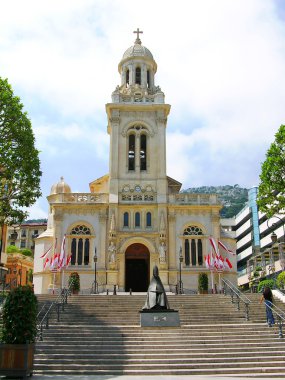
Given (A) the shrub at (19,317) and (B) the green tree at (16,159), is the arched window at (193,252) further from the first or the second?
(A) the shrub at (19,317)

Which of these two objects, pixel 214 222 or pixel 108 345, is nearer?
pixel 108 345

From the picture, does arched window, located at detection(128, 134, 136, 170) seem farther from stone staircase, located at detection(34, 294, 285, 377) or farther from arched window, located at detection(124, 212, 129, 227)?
stone staircase, located at detection(34, 294, 285, 377)

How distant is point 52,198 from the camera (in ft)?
151

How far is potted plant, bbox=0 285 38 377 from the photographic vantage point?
A: 48.1 feet

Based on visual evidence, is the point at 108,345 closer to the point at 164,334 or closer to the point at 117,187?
the point at 164,334

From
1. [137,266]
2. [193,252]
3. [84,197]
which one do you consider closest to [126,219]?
[137,266]

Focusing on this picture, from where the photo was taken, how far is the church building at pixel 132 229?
39719mm

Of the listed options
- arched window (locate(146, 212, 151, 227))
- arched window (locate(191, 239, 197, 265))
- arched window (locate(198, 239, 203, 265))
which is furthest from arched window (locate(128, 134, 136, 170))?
arched window (locate(198, 239, 203, 265))

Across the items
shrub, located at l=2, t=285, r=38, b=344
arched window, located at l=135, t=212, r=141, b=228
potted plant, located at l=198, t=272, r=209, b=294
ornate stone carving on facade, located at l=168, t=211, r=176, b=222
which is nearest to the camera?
shrub, located at l=2, t=285, r=38, b=344

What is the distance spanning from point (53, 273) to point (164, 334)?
20846 millimetres

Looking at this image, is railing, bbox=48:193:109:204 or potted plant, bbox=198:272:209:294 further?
railing, bbox=48:193:109:204

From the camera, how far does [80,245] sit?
134 feet

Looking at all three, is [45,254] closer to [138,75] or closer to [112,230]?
[112,230]

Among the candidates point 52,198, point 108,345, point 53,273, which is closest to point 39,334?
point 108,345
